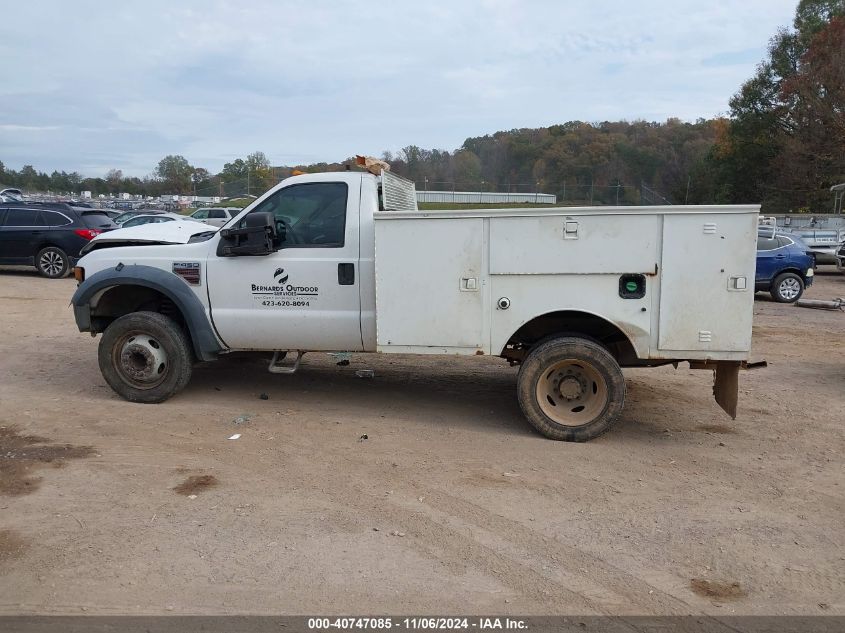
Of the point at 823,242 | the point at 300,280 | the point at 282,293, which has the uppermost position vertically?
the point at 300,280

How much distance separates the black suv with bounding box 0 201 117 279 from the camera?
17.5 metres

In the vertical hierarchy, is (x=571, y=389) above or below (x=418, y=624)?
above

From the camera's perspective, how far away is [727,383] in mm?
6059

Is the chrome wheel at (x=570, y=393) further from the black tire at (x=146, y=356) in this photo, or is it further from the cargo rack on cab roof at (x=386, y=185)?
the black tire at (x=146, y=356)

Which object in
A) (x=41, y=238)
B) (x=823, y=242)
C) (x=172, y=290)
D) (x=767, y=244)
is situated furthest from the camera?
(x=823, y=242)

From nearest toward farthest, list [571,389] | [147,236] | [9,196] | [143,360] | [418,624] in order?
1. [418,624]
2. [571,389]
3. [143,360]
4. [147,236]
5. [9,196]

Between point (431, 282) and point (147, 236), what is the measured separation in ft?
9.97

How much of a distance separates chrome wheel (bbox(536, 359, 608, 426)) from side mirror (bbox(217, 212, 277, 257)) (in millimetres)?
2694

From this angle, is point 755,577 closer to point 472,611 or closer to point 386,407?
point 472,611

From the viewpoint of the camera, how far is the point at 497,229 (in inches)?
233

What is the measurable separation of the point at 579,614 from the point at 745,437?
3.43 metres

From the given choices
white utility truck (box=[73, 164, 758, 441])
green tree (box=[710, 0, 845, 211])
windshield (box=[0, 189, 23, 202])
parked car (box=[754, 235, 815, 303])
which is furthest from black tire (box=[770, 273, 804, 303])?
green tree (box=[710, 0, 845, 211])

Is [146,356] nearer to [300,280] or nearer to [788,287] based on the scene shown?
[300,280]

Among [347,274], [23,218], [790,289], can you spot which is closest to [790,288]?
[790,289]
